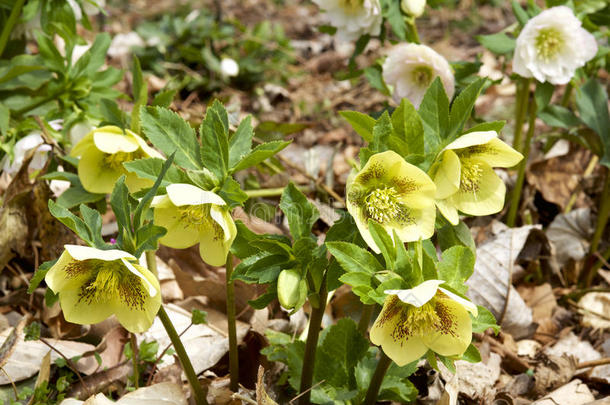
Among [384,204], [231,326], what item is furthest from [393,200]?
[231,326]

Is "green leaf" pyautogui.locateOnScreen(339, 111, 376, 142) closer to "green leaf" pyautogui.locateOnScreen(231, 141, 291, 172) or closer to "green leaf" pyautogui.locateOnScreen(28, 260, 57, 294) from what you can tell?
"green leaf" pyautogui.locateOnScreen(231, 141, 291, 172)

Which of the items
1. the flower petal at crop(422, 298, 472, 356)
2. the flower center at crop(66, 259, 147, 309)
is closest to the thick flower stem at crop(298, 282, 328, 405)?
the flower petal at crop(422, 298, 472, 356)

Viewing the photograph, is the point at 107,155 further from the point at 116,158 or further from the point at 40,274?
the point at 40,274

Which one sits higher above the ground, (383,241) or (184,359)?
(383,241)

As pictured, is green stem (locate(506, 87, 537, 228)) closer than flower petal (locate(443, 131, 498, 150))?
No

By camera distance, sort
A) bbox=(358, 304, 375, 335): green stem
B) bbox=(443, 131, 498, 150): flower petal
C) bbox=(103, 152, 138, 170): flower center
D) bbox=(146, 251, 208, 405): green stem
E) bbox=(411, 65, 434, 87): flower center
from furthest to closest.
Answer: bbox=(411, 65, 434, 87): flower center, bbox=(103, 152, 138, 170): flower center, bbox=(358, 304, 375, 335): green stem, bbox=(146, 251, 208, 405): green stem, bbox=(443, 131, 498, 150): flower petal

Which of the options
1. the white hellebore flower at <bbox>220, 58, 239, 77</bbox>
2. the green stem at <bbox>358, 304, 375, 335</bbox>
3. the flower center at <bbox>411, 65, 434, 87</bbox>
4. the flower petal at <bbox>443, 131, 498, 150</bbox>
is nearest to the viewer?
the flower petal at <bbox>443, 131, 498, 150</bbox>

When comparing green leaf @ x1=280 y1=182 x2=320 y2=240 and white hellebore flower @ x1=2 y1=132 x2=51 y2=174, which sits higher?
green leaf @ x1=280 y1=182 x2=320 y2=240

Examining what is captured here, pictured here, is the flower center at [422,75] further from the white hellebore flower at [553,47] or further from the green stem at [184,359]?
the green stem at [184,359]
